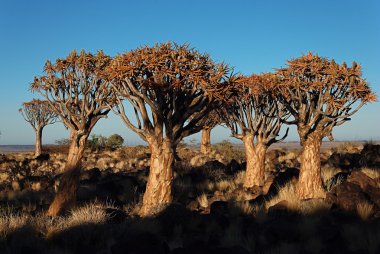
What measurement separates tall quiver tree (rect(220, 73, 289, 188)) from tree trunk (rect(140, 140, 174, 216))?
4422 mm

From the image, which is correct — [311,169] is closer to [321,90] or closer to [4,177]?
[321,90]

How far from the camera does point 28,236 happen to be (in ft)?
26.2

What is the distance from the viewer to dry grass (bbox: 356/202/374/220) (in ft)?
26.5

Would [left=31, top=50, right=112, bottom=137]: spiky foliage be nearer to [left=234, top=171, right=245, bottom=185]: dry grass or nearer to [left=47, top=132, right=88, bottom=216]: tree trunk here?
[left=47, top=132, right=88, bottom=216]: tree trunk

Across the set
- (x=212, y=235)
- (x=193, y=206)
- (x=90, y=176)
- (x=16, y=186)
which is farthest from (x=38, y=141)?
(x=212, y=235)

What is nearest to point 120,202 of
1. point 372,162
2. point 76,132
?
point 76,132

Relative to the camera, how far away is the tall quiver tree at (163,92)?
9.73 metres

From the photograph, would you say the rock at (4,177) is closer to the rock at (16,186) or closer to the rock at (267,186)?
the rock at (16,186)

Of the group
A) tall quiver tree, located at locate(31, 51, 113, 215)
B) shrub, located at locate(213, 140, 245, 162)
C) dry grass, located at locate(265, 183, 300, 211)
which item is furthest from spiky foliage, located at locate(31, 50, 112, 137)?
shrub, located at locate(213, 140, 245, 162)

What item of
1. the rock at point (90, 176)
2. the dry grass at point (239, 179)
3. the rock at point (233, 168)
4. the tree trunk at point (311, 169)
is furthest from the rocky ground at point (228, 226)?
the rock at point (233, 168)

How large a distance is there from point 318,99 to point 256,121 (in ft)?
13.3

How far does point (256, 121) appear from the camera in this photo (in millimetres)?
14500

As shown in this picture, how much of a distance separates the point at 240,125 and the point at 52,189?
25.4 ft

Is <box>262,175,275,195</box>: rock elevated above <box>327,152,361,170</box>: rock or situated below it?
below
